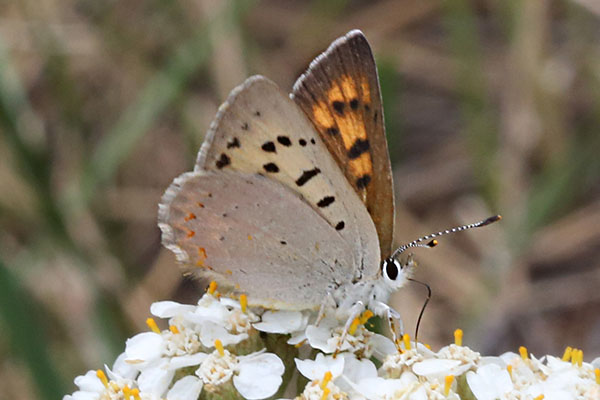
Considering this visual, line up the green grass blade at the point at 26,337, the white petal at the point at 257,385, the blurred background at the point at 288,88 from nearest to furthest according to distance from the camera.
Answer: the white petal at the point at 257,385 < the green grass blade at the point at 26,337 < the blurred background at the point at 288,88

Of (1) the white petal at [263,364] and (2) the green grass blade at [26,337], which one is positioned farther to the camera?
(2) the green grass blade at [26,337]

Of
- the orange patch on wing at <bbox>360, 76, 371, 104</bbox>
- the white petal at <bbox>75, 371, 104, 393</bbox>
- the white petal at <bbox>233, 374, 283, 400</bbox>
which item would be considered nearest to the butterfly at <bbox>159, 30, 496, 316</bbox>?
the orange patch on wing at <bbox>360, 76, 371, 104</bbox>

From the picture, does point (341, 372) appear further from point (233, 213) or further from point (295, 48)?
point (295, 48)

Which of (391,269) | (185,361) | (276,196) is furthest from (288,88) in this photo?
(185,361)

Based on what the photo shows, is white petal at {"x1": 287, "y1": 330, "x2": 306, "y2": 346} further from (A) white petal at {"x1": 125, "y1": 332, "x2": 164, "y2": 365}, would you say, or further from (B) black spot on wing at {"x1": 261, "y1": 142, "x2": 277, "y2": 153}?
(B) black spot on wing at {"x1": 261, "y1": 142, "x2": 277, "y2": 153}

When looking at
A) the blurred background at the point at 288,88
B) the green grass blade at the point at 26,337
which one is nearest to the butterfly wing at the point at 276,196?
the green grass blade at the point at 26,337

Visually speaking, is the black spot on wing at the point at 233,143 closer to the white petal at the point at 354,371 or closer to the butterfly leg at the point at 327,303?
the butterfly leg at the point at 327,303

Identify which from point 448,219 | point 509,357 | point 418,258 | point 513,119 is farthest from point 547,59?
point 509,357
